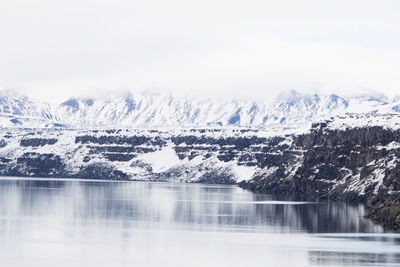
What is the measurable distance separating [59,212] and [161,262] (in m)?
73.0

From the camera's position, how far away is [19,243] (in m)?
129

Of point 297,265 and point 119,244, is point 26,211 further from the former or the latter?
point 297,265

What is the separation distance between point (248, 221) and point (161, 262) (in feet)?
185

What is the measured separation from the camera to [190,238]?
13912 cm

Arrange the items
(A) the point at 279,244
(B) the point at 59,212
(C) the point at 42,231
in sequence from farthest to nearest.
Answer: (B) the point at 59,212, (C) the point at 42,231, (A) the point at 279,244

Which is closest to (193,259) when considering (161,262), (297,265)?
(161,262)

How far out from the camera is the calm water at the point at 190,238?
115688mm

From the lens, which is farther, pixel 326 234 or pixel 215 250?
pixel 326 234

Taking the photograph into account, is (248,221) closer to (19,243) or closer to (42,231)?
(42,231)

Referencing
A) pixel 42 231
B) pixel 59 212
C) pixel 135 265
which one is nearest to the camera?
pixel 135 265

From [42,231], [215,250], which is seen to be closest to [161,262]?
[215,250]

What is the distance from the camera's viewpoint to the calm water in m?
116

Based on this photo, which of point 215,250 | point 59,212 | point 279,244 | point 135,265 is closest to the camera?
point 135,265

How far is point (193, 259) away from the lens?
Result: 116 meters
